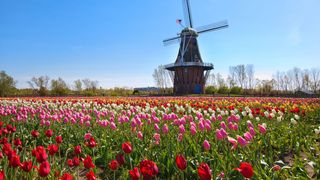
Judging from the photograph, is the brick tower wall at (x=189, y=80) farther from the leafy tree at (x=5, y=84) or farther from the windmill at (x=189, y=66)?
the leafy tree at (x=5, y=84)

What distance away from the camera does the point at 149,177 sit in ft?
7.66

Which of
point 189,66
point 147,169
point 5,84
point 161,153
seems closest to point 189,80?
point 189,66

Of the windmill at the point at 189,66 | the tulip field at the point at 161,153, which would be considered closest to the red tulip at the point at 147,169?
the tulip field at the point at 161,153

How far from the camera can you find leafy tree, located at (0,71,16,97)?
4109 cm

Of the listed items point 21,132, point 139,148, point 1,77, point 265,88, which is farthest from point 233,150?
point 265,88

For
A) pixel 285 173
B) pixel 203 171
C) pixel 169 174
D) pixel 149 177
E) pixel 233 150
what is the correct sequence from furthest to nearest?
pixel 233 150 < pixel 169 174 < pixel 285 173 < pixel 149 177 < pixel 203 171

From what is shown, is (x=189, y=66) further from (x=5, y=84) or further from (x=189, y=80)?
(x=5, y=84)

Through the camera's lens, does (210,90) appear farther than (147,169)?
Yes

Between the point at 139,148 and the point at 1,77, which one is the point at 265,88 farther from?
the point at 139,148

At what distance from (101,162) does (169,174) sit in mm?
1476

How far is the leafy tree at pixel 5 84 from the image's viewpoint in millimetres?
41094

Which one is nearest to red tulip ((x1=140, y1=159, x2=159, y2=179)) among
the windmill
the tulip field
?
the tulip field

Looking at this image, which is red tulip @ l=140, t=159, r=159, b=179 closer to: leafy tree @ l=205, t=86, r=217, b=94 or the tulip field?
the tulip field

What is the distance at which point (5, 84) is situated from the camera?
1647 inches
